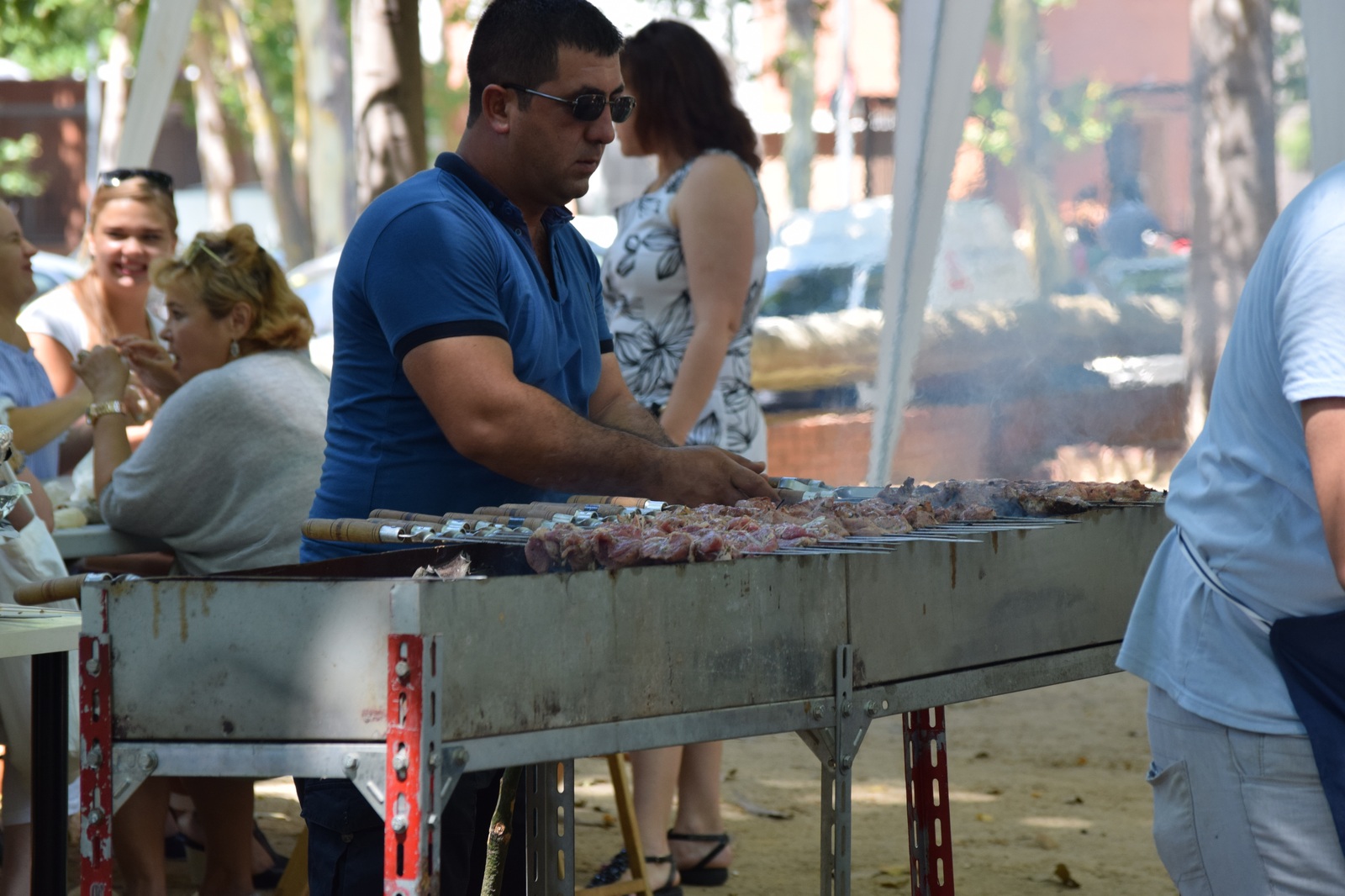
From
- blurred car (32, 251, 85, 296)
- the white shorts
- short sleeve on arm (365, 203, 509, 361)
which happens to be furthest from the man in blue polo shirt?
blurred car (32, 251, 85, 296)

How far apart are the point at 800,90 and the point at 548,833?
19.5 meters

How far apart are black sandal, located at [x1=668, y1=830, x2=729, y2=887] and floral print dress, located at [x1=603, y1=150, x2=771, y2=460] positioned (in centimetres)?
113

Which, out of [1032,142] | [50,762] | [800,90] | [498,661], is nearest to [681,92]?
[50,762]

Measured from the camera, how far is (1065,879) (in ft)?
14.2

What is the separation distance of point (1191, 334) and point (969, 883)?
22.0 ft

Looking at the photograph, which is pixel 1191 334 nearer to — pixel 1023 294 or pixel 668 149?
pixel 1023 294

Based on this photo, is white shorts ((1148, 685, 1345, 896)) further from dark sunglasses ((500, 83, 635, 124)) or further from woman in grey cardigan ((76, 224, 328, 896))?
woman in grey cardigan ((76, 224, 328, 896))

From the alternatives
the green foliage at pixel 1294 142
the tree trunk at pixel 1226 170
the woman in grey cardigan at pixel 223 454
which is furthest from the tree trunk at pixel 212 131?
the woman in grey cardigan at pixel 223 454

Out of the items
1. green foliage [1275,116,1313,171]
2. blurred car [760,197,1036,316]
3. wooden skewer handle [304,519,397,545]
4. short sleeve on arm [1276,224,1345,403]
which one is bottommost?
wooden skewer handle [304,519,397,545]

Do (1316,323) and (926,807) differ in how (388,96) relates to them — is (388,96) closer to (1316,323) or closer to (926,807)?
(926,807)

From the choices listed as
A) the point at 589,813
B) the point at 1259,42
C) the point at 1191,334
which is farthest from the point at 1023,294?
the point at 589,813

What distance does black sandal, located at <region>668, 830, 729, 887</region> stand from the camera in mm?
4238

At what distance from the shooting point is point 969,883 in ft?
14.2

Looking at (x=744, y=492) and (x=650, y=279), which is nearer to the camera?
(x=744, y=492)
